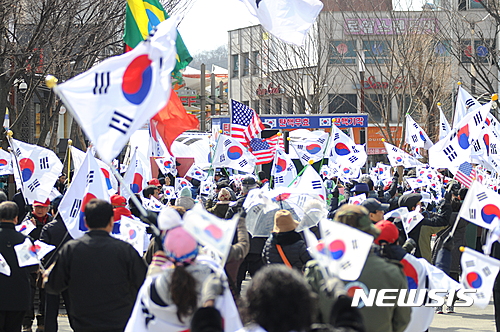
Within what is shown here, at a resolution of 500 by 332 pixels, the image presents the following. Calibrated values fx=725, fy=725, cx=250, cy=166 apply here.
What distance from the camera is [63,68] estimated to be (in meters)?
19.3

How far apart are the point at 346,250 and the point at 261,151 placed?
47.4 feet

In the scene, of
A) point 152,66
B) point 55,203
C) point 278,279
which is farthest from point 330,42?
point 278,279

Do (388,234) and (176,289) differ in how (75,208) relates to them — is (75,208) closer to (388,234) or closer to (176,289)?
(388,234)

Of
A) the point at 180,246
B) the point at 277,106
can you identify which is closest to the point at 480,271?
the point at 180,246

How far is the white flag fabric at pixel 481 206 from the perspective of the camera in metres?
6.34

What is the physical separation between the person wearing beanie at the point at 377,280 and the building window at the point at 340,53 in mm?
29929

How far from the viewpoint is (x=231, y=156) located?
16.0 metres

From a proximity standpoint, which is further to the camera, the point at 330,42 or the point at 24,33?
the point at 330,42

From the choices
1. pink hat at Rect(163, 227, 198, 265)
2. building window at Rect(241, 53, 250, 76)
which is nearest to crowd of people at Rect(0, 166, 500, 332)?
pink hat at Rect(163, 227, 198, 265)

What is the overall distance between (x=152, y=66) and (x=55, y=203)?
484cm

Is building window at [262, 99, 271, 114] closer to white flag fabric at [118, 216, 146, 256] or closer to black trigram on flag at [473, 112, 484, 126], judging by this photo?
black trigram on flag at [473, 112, 484, 126]

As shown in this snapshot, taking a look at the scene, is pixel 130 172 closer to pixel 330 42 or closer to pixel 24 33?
pixel 24 33

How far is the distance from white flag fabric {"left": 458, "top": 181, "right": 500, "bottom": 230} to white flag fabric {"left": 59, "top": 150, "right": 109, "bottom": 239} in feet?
11.5

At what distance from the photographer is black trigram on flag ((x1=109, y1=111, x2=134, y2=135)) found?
509 centimetres
